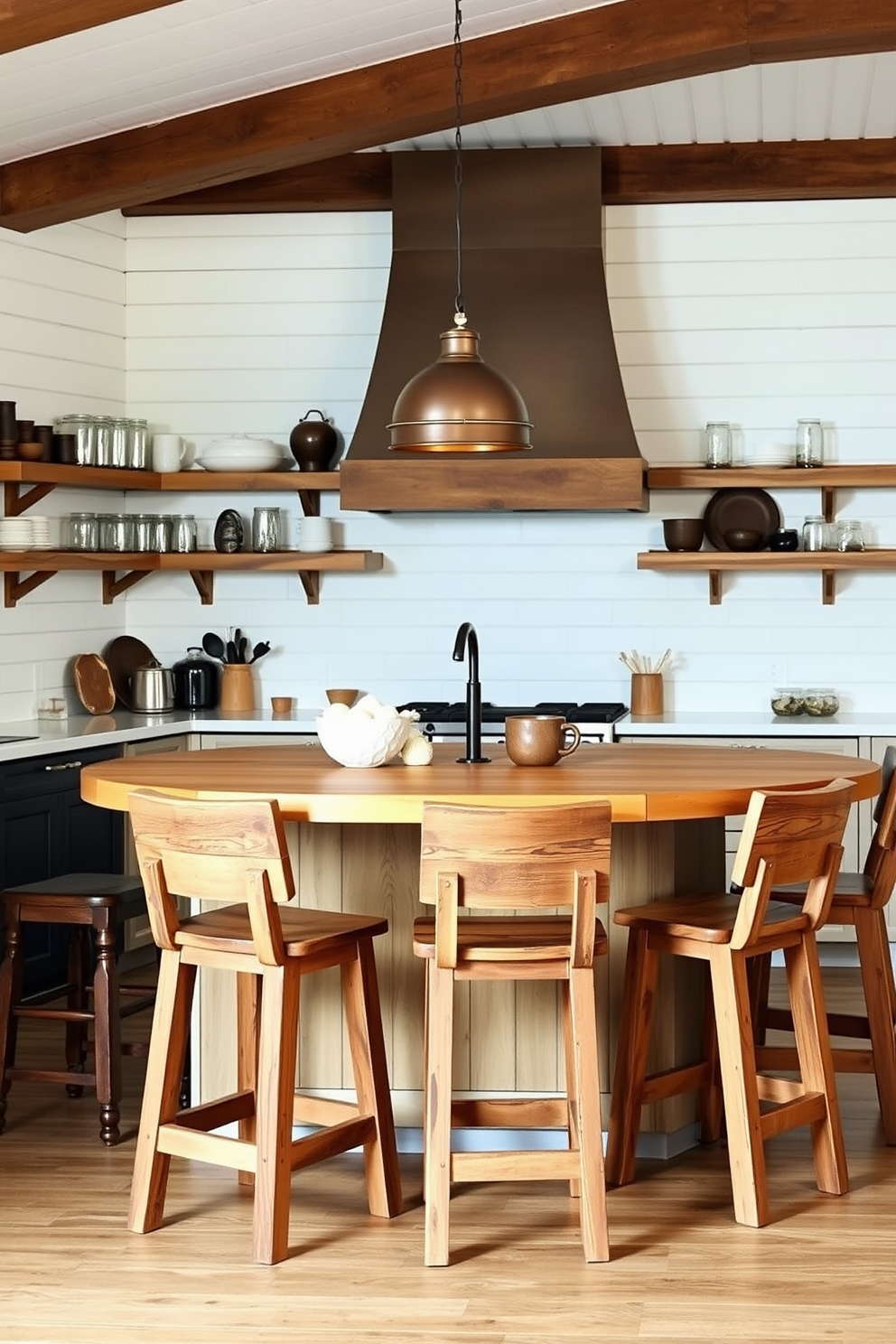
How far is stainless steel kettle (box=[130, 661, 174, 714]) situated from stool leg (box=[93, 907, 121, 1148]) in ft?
8.28

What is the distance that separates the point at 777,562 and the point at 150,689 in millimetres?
2562

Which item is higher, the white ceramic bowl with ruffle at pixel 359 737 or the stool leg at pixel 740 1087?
the white ceramic bowl with ruffle at pixel 359 737

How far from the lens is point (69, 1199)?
3830mm

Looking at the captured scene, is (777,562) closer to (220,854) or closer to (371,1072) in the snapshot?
(371,1072)

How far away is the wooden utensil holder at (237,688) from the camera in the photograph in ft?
23.0

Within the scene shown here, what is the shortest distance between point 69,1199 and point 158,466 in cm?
379

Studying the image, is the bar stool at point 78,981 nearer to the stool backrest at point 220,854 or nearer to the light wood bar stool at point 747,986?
the stool backrest at point 220,854

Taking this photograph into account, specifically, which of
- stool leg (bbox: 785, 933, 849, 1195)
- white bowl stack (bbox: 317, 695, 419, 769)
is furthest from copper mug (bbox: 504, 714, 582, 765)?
stool leg (bbox: 785, 933, 849, 1195)

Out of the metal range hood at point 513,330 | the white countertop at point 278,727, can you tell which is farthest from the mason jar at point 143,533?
the metal range hood at point 513,330

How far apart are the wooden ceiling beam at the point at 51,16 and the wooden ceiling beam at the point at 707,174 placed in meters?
2.14

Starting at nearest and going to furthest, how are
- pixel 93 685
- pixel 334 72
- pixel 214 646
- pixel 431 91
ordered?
pixel 431 91, pixel 334 72, pixel 93 685, pixel 214 646

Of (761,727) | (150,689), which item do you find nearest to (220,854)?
(761,727)

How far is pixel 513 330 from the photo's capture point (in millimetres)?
6555

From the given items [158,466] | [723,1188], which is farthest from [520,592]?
[723,1188]
